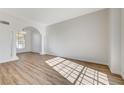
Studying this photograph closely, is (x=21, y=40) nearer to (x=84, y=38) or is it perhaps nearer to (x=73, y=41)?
(x=73, y=41)

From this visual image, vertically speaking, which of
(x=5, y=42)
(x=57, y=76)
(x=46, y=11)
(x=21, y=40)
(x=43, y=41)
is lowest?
(x=57, y=76)

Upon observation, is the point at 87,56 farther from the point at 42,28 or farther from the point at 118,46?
the point at 42,28

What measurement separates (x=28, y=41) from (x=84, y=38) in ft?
20.5

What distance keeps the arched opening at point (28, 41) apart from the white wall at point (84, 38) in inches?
97.5

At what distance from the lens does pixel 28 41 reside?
882 centimetres

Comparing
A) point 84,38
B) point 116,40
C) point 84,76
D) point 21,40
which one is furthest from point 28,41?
point 116,40

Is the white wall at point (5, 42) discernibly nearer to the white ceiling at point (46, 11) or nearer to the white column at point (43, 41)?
the white ceiling at point (46, 11)

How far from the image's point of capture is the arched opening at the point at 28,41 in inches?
318

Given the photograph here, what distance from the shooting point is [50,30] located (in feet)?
23.4

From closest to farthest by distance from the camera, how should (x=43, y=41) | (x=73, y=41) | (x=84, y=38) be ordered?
(x=84, y=38), (x=73, y=41), (x=43, y=41)

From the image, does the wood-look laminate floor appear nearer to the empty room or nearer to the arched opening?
the empty room

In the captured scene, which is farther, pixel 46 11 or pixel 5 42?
pixel 5 42

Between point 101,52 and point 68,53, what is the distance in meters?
2.16

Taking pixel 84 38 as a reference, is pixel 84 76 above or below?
below
